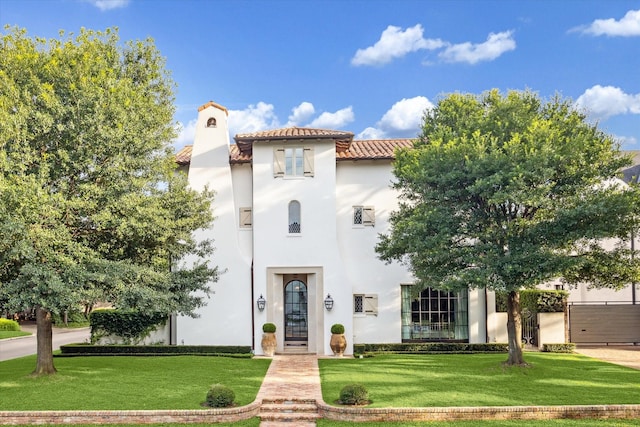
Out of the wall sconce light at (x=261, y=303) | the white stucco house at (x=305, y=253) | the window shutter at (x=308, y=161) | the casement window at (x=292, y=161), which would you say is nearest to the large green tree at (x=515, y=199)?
the white stucco house at (x=305, y=253)

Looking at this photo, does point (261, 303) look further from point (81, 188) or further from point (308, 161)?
point (81, 188)

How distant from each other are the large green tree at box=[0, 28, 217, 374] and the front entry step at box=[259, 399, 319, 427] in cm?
465

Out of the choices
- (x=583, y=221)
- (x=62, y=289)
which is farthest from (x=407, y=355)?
(x=62, y=289)

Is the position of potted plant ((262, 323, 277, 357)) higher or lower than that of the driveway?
higher

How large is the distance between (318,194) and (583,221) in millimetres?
10655

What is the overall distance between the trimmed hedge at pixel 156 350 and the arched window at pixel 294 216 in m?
5.26

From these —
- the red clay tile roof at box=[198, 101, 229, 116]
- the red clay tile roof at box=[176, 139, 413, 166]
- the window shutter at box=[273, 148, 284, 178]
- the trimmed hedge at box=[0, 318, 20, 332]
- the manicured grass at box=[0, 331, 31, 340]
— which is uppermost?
the red clay tile roof at box=[198, 101, 229, 116]

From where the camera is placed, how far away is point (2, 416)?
39.4ft

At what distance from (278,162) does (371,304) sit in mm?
7350

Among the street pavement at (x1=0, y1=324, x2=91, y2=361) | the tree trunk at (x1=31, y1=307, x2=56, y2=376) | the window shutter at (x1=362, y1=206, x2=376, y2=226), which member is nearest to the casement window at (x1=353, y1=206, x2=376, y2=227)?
the window shutter at (x1=362, y1=206, x2=376, y2=226)

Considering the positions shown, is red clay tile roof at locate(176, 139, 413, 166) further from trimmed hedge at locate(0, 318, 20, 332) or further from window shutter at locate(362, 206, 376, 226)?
trimmed hedge at locate(0, 318, 20, 332)

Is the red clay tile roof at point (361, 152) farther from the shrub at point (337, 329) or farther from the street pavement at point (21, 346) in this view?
the street pavement at point (21, 346)

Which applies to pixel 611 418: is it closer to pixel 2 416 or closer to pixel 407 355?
pixel 407 355

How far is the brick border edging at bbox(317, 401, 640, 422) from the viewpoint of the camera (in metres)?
12.2
